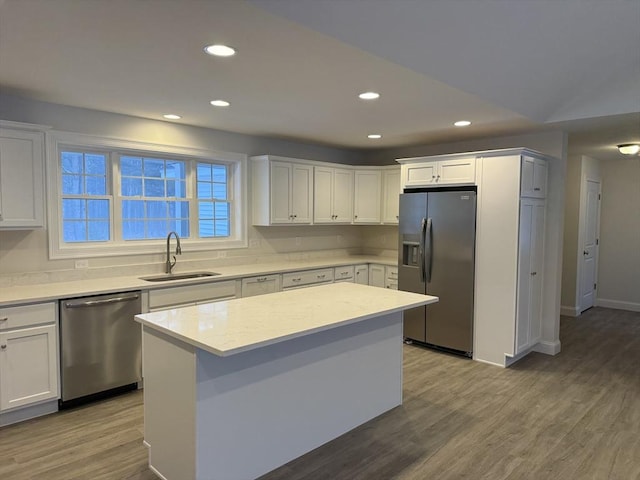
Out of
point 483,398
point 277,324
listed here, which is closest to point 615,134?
point 483,398

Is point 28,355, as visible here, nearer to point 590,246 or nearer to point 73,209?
point 73,209

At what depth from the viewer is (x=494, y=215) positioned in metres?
4.28

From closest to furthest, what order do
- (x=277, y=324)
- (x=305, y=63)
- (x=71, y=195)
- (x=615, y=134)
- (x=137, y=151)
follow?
(x=277, y=324) < (x=305, y=63) < (x=71, y=195) < (x=137, y=151) < (x=615, y=134)

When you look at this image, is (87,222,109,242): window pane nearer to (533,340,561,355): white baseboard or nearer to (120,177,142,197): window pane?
(120,177,142,197): window pane

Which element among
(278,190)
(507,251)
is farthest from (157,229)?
(507,251)

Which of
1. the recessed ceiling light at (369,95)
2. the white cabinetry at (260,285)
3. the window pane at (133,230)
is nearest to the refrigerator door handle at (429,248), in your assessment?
the white cabinetry at (260,285)

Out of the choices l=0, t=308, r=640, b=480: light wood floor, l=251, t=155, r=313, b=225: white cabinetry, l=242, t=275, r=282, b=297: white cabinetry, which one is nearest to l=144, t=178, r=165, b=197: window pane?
l=251, t=155, r=313, b=225: white cabinetry

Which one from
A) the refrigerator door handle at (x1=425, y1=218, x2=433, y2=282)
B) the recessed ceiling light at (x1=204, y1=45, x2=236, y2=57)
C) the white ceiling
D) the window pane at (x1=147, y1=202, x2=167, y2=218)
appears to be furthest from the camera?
the refrigerator door handle at (x1=425, y1=218, x2=433, y2=282)

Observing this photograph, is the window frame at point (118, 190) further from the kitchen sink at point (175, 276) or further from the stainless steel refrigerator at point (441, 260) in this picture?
the stainless steel refrigerator at point (441, 260)

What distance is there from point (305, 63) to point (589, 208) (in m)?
5.85

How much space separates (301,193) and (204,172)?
1168mm

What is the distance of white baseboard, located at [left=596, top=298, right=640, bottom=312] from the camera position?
22.2ft

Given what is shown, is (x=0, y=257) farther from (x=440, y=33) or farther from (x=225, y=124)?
(x=440, y=33)

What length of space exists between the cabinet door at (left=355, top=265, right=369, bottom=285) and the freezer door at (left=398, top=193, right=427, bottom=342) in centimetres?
67
